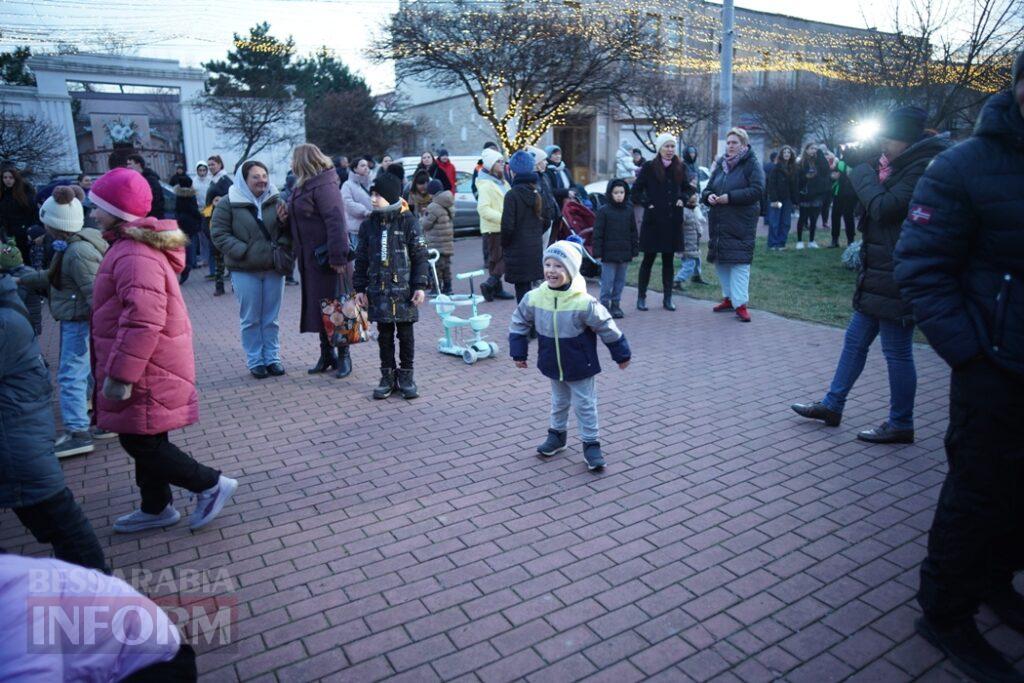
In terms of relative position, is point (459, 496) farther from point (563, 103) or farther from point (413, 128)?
point (413, 128)

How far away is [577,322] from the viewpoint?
15.2ft

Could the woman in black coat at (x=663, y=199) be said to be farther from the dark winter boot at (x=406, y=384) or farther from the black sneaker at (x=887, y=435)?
the black sneaker at (x=887, y=435)

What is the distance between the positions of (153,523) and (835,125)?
33.6 metres

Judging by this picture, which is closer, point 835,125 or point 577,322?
point 577,322

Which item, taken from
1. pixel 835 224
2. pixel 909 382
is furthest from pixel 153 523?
pixel 835 224

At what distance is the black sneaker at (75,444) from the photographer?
204 inches

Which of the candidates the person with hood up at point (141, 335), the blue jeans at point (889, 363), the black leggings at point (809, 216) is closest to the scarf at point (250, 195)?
the person with hood up at point (141, 335)

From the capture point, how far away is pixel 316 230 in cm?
673

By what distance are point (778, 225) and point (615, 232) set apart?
25.4ft

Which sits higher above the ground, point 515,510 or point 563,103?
point 563,103

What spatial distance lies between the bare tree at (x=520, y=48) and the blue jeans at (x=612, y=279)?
13.3 m

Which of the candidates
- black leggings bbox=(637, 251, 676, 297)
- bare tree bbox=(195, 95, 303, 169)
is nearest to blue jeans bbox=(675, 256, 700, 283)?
black leggings bbox=(637, 251, 676, 297)

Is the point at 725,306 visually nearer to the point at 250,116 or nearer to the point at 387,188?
the point at 387,188

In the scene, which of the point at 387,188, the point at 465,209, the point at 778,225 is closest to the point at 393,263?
the point at 387,188
